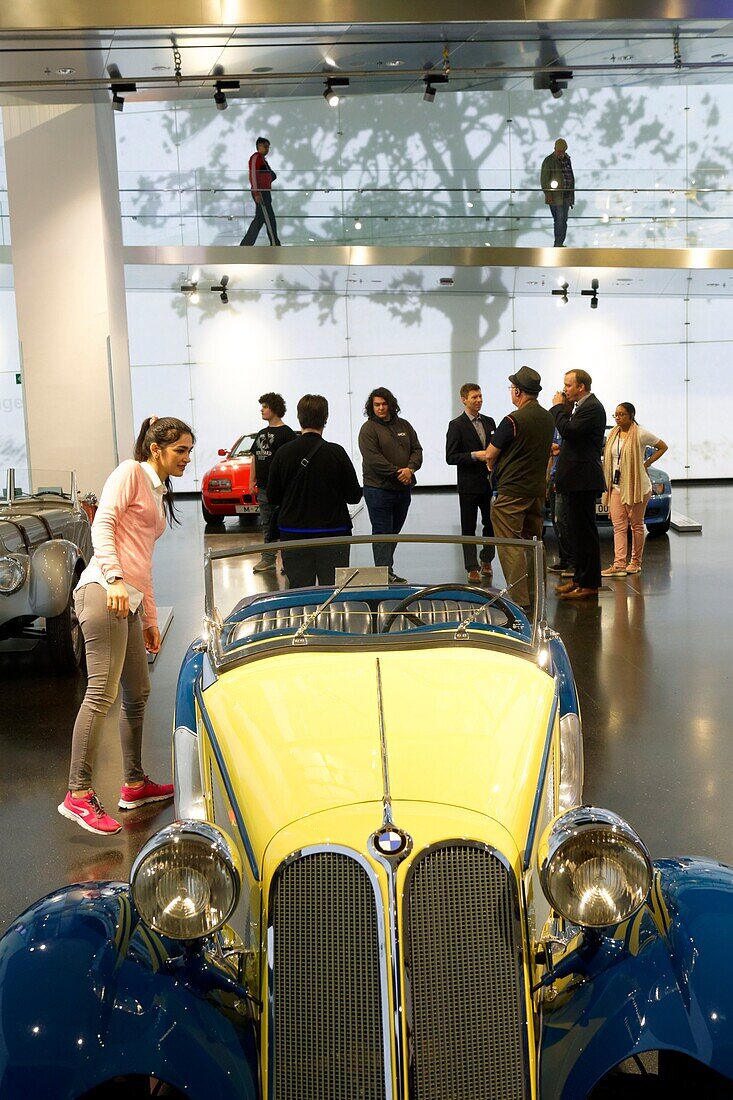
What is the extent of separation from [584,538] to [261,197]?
10003mm

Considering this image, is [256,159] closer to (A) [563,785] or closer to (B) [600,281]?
(B) [600,281]

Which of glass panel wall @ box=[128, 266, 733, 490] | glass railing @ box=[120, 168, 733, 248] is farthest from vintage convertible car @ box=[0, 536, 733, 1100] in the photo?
glass panel wall @ box=[128, 266, 733, 490]

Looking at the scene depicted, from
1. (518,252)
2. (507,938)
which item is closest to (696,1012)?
(507,938)

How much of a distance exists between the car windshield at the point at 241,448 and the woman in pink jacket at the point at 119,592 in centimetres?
1085

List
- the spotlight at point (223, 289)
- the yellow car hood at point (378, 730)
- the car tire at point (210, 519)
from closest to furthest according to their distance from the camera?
1. the yellow car hood at point (378, 730)
2. the car tire at point (210, 519)
3. the spotlight at point (223, 289)

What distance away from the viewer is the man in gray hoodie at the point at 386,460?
8594 millimetres

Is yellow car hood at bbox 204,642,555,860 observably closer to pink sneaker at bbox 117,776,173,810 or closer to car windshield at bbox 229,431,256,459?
pink sneaker at bbox 117,776,173,810

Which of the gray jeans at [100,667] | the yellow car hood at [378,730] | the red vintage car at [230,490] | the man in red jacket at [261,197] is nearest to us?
the yellow car hood at [378,730]

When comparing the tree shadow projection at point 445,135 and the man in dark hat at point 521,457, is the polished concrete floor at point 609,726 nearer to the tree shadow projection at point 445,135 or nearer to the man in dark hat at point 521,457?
the man in dark hat at point 521,457

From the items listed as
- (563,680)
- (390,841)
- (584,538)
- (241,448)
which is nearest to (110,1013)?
(390,841)

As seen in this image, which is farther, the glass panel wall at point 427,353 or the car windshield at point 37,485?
the glass panel wall at point 427,353

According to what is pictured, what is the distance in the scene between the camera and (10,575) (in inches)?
279

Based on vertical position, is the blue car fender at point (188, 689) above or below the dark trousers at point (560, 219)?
below

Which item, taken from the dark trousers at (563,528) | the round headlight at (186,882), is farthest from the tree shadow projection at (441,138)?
the round headlight at (186,882)
